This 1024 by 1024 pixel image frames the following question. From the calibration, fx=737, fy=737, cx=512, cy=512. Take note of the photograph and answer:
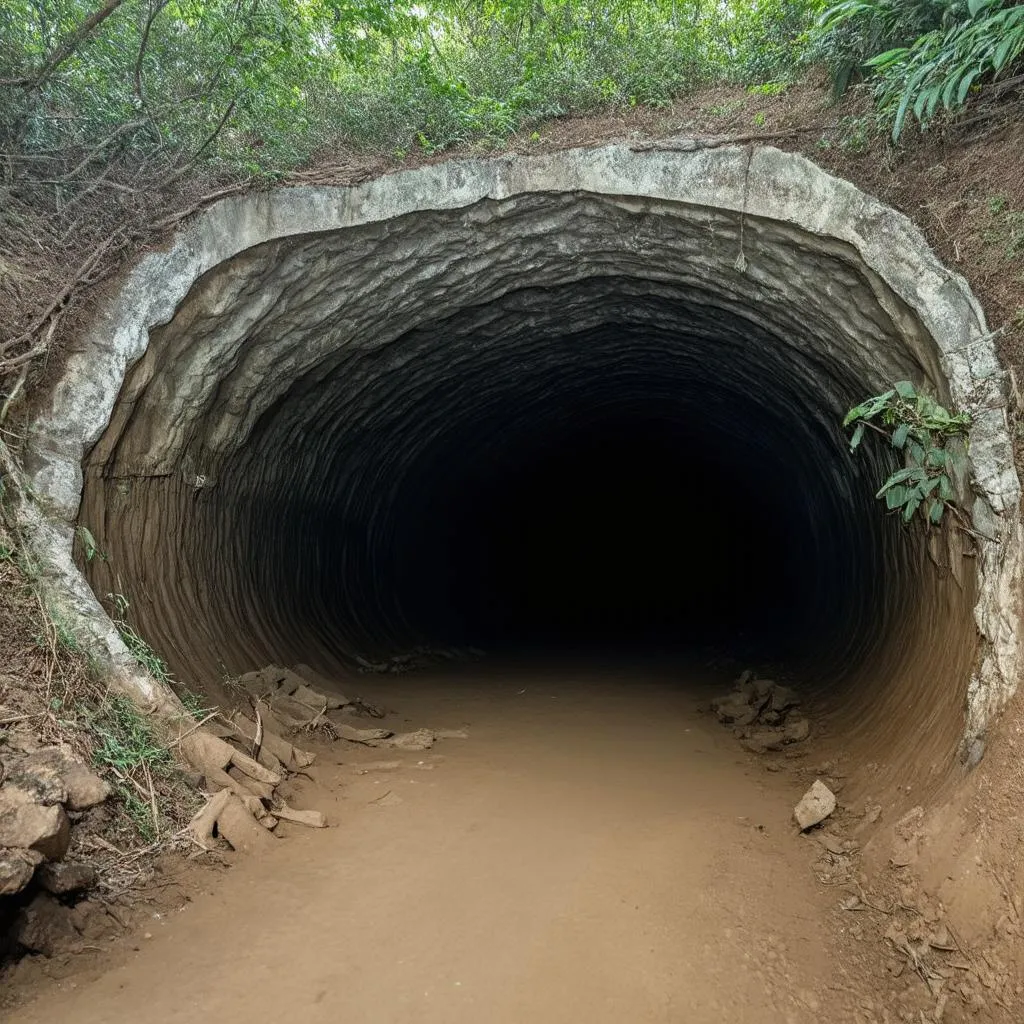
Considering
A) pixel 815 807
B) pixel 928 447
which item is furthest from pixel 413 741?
pixel 928 447

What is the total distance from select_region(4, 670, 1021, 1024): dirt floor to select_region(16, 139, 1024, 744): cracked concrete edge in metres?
1.32

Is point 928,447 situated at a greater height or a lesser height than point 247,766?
greater

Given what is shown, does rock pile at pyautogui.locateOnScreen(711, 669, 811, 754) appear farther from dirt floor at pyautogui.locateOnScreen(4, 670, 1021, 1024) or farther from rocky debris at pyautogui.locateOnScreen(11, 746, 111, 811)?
rocky debris at pyautogui.locateOnScreen(11, 746, 111, 811)

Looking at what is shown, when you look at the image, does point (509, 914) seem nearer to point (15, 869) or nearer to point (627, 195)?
point (15, 869)

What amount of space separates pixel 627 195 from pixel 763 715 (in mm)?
4968

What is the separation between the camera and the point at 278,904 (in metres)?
3.80

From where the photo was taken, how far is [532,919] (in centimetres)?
372

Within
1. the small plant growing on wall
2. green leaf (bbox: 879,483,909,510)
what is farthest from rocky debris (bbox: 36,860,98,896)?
green leaf (bbox: 879,483,909,510)

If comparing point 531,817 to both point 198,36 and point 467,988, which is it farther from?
point 198,36

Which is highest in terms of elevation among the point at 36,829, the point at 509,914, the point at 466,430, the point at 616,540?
the point at 466,430

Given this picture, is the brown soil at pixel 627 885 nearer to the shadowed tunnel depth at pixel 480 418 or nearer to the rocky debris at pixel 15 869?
the rocky debris at pixel 15 869

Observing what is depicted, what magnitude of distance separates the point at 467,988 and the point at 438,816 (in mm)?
1789

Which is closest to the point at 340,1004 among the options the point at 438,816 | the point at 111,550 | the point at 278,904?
the point at 278,904

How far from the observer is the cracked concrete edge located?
13.3ft
